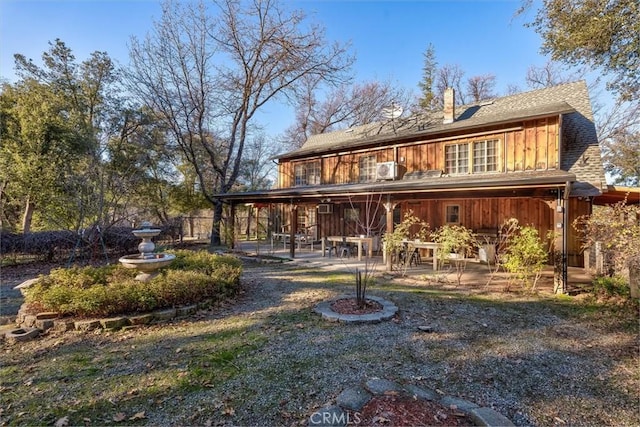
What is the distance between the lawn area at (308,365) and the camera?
111 inches

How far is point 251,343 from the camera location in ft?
13.9

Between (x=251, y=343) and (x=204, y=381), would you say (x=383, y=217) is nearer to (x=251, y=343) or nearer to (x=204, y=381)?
(x=251, y=343)

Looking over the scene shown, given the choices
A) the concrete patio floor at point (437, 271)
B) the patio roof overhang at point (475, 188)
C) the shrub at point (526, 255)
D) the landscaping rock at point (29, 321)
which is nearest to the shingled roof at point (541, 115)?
the patio roof overhang at point (475, 188)

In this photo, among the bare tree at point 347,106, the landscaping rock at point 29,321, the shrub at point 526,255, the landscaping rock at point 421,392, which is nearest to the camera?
the landscaping rock at point 421,392

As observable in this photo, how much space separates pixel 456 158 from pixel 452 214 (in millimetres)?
2130

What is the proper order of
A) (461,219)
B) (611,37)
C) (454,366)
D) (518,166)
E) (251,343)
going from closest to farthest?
1. (454,366)
2. (251,343)
3. (611,37)
4. (518,166)
5. (461,219)

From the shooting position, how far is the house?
839cm

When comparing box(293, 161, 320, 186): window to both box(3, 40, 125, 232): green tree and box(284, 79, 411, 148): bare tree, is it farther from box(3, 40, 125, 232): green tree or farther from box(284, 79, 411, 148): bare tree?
box(284, 79, 411, 148): bare tree

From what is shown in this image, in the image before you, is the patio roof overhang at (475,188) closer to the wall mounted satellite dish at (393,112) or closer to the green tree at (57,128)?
the wall mounted satellite dish at (393,112)

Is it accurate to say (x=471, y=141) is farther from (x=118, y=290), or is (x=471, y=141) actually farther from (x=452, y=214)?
(x=118, y=290)

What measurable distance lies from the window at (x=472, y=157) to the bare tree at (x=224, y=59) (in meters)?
8.80

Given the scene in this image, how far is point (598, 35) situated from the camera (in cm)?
758

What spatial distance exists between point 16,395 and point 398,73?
27872 mm

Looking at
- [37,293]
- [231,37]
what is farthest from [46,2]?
[231,37]
